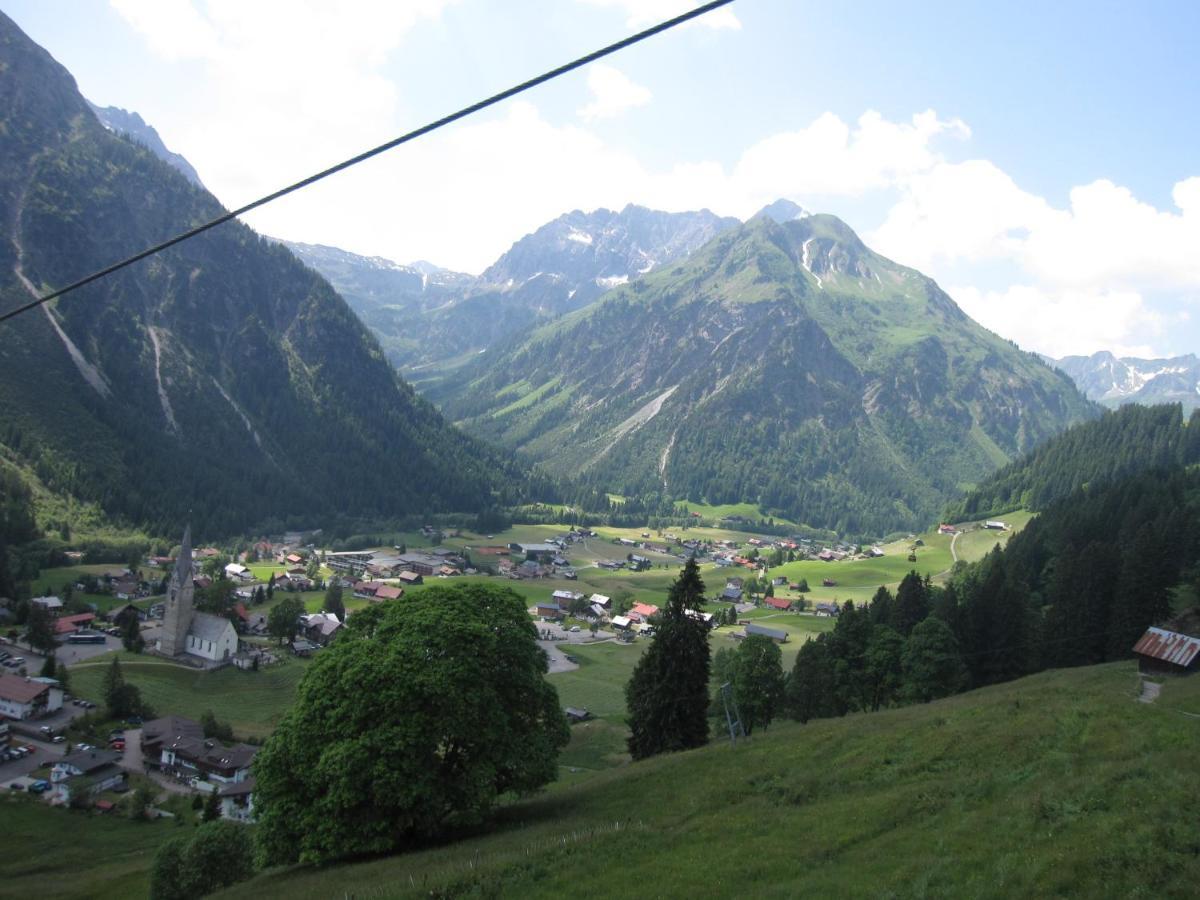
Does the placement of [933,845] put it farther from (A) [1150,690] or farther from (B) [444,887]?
(A) [1150,690]

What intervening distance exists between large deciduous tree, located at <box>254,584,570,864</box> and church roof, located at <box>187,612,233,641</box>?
65692 mm

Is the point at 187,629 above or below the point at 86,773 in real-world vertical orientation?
above

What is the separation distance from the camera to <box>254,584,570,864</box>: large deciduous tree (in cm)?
2547

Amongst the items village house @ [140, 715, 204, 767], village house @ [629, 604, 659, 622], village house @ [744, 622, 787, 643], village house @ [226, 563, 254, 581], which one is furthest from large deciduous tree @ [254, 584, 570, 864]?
village house @ [226, 563, 254, 581]

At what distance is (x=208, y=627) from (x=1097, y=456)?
183 meters

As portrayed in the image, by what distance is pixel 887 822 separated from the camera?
1872cm

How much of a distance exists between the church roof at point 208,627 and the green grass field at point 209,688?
4380mm

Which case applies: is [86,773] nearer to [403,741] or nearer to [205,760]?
[205,760]

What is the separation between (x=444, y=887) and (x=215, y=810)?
4303cm

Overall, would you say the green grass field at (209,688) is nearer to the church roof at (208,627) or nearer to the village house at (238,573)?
the church roof at (208,627)

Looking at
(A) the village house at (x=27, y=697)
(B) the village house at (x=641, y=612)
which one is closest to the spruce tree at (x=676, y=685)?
(A) the village house at (x=27, y=697)

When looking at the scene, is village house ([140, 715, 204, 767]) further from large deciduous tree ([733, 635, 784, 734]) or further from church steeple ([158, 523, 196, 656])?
large deciduous tree ([733, 635, 784, 734])

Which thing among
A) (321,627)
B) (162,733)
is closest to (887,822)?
(162,733)

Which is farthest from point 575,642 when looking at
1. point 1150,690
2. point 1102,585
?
point 1150,690
